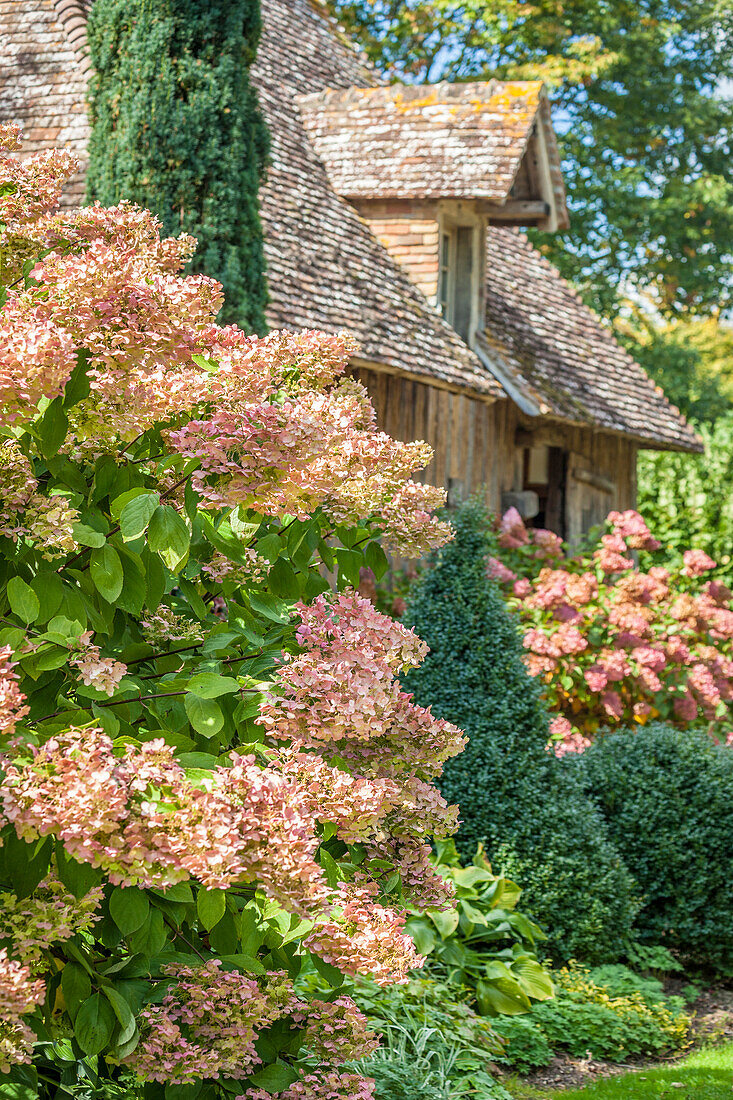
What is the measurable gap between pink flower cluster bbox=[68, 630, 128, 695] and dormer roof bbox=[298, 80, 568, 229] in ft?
32.4

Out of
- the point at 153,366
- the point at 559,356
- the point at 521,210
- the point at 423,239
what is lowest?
the point at 153,366

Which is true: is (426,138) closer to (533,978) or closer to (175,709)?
(533,978)

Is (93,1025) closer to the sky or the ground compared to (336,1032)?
closer to the sky

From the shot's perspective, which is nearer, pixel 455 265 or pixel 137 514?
pixel 137 514

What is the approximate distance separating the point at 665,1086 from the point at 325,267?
24.1 ft

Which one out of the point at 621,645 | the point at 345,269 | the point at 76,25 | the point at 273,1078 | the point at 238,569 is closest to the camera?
the point at 273,1078

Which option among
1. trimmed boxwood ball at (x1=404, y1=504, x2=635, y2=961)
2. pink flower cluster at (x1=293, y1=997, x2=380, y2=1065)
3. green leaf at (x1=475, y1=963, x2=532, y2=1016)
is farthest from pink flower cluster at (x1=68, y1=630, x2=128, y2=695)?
trimmed boxwood ball at (x1=404, y1=504, x2=635, y2=961)

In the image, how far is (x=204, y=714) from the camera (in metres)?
2.30

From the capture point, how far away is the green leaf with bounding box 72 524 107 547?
2.26 m

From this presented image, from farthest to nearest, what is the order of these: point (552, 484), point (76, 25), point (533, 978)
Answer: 1. point (552, 484)
2. point (76, 25)
3. point (533, 978)

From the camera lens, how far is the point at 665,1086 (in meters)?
4.80

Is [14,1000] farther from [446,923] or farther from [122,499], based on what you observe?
[446,923]

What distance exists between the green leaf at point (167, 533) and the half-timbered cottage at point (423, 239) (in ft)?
21.9

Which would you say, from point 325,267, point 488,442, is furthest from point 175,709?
point 488,442
